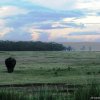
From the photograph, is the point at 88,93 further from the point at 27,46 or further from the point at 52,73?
the point at 27,46

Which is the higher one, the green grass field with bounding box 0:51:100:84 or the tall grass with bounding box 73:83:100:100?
the tall grass with bounding box 73:83:100:100

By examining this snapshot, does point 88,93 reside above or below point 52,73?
above

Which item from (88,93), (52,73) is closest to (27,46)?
(52,73)

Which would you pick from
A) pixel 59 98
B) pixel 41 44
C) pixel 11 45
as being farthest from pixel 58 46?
pixel 59 98

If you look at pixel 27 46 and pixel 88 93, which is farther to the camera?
pixel 27 46

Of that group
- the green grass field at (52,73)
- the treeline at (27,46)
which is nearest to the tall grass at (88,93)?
the green grass field at (52,73)

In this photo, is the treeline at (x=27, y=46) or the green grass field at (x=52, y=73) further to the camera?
the treeline at (x=27, y=46)

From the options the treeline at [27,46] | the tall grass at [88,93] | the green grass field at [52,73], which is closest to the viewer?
the tall grass at [88,93]

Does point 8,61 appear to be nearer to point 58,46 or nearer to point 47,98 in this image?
point 47,98

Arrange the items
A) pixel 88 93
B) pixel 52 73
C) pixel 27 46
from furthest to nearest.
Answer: pixel 27 46
pixel 52 73
pixel 88 93

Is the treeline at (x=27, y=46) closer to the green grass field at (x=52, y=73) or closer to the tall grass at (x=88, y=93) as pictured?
the green grass field at (x=52, y=73)

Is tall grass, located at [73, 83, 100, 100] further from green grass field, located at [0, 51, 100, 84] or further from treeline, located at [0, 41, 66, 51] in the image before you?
treeline, located at [0, 41, 66, 51]

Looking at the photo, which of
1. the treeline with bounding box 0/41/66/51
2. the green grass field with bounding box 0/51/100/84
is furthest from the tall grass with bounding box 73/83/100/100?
the treeline with bounding box 0/41/66/51

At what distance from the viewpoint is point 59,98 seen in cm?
1411
